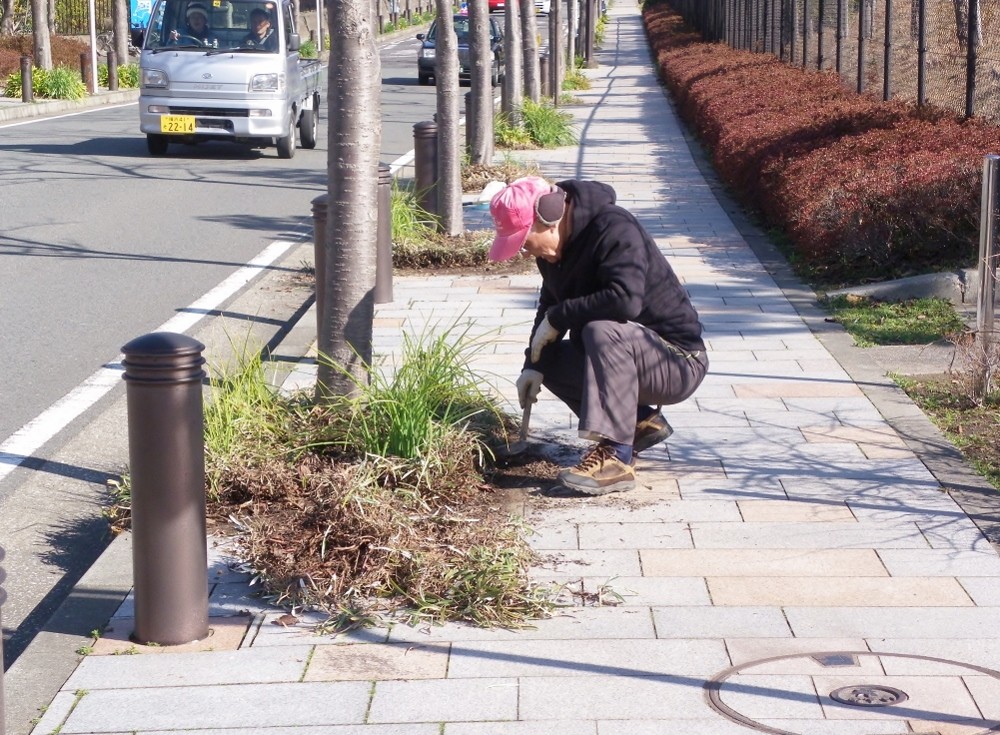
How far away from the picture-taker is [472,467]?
5375mm

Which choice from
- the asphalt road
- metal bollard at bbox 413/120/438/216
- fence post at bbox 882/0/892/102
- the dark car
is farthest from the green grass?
the dark car

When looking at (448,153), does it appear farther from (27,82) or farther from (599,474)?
(27,82)

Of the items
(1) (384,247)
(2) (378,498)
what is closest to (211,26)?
(1) (384,247)

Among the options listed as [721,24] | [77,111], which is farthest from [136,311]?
[721,24]

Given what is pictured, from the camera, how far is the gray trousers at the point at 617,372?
5.14m

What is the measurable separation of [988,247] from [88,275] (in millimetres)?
6604

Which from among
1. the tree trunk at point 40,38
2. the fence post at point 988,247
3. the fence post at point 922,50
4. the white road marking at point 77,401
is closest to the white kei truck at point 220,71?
the white road marking at point 77,401

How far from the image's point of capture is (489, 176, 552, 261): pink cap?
16.3 feet

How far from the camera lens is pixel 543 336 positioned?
17.5 ft

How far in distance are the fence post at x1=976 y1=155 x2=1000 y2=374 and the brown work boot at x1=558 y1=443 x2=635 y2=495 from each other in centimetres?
215

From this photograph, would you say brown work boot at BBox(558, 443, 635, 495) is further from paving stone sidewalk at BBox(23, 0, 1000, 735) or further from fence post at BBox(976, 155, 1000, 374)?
fence post at BBox(976, 155, 1000, 374)

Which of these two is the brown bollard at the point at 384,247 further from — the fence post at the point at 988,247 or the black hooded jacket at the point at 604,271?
the fence post at the point at 988,247

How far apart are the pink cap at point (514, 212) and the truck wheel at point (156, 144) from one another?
14331mm

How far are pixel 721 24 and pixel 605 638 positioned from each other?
109 ft
